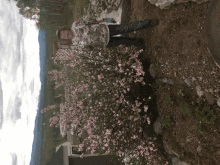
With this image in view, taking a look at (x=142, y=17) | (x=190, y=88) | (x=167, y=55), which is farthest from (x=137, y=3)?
(x=190, y=88)

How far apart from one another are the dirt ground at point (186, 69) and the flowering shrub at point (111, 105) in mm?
707

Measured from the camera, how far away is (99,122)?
4.97 m

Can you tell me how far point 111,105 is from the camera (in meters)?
4.76

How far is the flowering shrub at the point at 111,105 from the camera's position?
14.4 ft

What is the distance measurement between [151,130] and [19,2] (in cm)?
1510

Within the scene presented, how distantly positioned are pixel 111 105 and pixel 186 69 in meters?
2.55

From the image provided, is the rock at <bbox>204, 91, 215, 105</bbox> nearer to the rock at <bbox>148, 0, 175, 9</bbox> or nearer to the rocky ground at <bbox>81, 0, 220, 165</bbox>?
the rocky ground at <bbox>81, 0, 220, 165</bbox>

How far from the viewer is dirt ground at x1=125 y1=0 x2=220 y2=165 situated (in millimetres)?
2937

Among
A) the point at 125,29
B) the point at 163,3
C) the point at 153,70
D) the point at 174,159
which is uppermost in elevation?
the point at 163,3

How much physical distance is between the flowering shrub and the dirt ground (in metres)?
0.71

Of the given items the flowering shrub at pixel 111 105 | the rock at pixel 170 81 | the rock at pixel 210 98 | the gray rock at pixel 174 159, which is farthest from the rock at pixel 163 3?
the gray rock at pixel 174 159

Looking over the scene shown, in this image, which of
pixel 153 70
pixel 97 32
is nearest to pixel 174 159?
pixel 153 70

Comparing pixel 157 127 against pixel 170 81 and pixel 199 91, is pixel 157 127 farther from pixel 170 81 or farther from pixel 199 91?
pixel 199 91

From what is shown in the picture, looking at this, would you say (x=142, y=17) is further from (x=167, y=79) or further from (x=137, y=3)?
(x=167, y=79)
